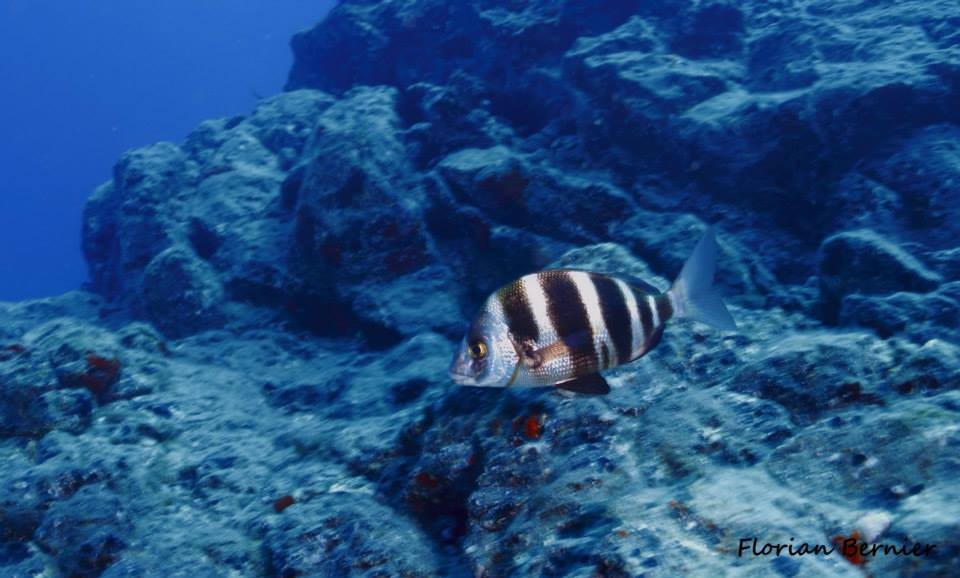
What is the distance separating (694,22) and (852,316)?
6236 mm

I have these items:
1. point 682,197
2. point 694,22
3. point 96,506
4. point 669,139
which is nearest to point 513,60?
point 694,22

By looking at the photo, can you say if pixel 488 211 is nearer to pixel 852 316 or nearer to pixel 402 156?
pixel 402 156

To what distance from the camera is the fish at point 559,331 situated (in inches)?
96.8

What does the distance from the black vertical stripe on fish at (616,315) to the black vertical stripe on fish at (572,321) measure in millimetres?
86

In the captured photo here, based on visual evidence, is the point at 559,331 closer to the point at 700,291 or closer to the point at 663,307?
the point at 663,307

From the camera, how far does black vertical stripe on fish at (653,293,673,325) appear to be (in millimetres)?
2605

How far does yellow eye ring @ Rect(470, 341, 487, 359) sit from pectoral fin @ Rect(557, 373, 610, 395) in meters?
0.38

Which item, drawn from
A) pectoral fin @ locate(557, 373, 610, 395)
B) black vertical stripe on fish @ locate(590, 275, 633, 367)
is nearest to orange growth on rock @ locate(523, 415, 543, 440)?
pectoral fin @ locate(557, 373, 610, 395)

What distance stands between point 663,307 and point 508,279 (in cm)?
384

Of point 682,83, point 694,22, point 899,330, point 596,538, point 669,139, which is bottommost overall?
point 899,330

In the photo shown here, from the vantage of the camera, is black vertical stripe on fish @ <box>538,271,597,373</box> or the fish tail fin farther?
the fish tail fin

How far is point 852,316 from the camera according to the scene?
12.4ft

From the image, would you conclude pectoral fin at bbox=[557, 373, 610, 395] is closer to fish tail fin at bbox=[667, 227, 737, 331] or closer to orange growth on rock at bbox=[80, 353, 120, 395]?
fish tail fin at bbox=[667, 227, 737, 331]

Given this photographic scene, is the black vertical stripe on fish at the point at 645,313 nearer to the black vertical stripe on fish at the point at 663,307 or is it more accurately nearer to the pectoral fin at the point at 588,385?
the black vertical stripe on fish at the point at 663,307
